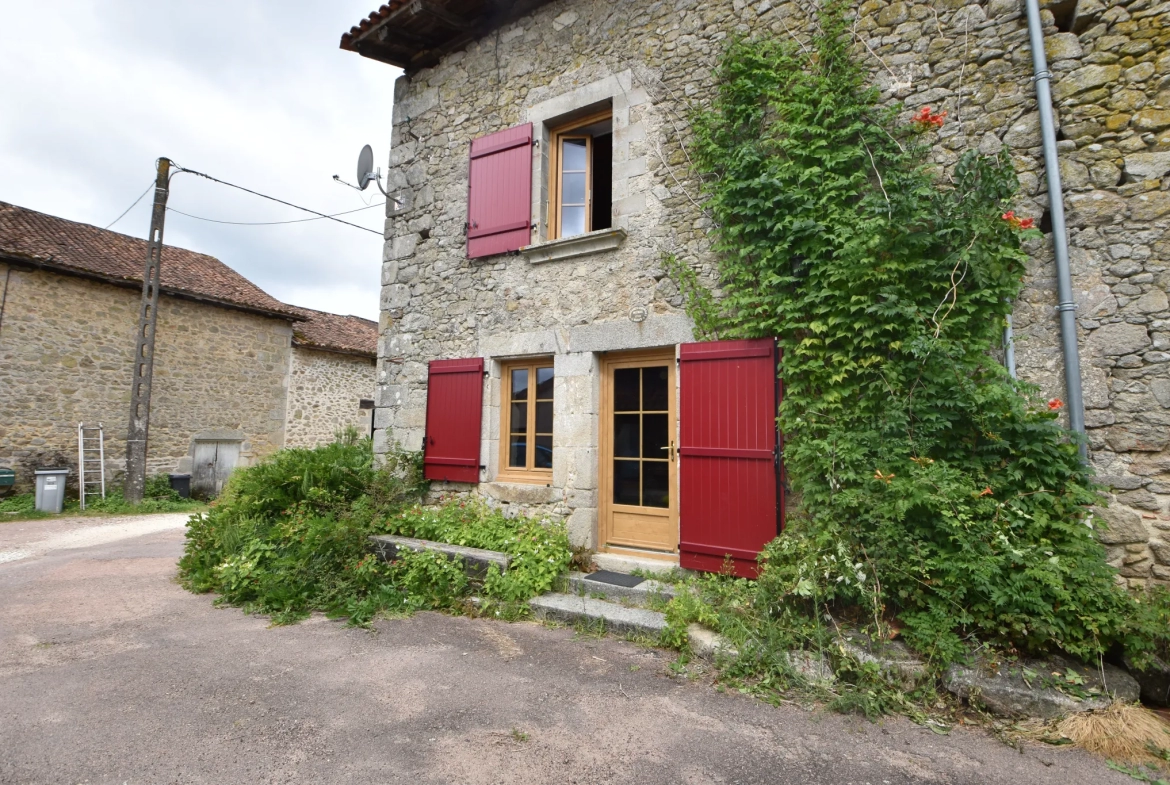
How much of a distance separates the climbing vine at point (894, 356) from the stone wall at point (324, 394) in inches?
444

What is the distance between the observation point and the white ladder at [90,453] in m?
10.1

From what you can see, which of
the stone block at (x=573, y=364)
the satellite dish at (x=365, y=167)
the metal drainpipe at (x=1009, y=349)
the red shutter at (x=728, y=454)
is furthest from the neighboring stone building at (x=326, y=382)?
the metal drainpipe at (x=1009, y=349)

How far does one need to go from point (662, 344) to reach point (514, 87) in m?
3.25

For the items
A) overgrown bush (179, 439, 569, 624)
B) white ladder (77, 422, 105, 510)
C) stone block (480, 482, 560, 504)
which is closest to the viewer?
overgrown bush (179, 439, 569, 624)

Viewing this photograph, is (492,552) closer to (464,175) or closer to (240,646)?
(240,646)

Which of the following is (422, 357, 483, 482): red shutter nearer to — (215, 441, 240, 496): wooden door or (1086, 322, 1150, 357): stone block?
(1086, 322, 1150, 357): stone block

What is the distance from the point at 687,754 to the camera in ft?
8.28

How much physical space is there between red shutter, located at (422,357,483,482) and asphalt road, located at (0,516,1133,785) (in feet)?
5.80

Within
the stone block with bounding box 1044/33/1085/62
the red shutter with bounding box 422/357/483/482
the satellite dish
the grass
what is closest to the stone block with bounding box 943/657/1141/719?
the stone block with bounding box 1044/33/1085/62

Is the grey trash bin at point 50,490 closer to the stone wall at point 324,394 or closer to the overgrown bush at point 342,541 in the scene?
the stone wall at point 324,394

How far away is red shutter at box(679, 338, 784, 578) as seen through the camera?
416 cm

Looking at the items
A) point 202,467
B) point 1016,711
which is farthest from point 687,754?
point 202,467

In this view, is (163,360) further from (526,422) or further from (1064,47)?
(1064,47)

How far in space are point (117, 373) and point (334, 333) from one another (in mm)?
4781
